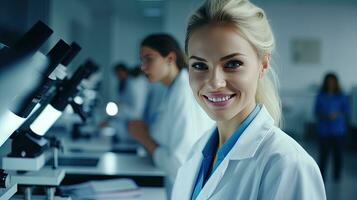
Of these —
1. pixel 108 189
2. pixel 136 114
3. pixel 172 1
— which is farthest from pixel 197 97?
pixel 172 1

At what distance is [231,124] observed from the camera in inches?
45.8

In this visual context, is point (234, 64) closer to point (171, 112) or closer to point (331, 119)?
point (171, 112)

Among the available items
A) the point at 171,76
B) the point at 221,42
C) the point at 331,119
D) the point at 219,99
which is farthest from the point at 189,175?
the point at 331,119

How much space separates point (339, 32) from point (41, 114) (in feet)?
22.0

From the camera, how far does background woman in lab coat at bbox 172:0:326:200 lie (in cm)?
89

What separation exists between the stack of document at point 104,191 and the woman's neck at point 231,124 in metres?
0.62

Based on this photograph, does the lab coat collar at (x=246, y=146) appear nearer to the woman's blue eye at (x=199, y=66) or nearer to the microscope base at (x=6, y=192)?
the woman's blue eye at (x=199, y=66)

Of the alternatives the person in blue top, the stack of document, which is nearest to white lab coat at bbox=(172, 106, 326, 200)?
the stack of document

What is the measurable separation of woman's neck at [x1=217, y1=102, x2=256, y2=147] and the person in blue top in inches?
138

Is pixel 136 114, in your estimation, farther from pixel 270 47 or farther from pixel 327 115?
pixel 270 47

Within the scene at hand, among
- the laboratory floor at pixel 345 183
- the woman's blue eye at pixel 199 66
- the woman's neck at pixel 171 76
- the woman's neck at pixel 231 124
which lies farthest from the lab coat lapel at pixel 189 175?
the laboratory floor at pixel 345 183

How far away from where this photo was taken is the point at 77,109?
→ 1592 mm

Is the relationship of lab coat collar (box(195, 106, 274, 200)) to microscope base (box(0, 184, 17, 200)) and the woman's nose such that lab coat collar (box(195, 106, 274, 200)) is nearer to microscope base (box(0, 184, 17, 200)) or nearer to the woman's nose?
the woman's nose

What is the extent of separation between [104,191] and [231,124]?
762 mm
